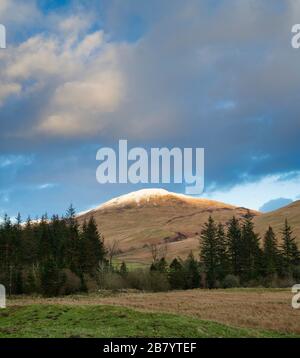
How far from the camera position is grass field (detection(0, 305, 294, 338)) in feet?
85.4


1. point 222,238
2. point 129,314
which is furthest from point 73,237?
point 129,314

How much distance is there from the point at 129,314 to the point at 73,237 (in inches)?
2375

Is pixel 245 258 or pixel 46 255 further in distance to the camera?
pixel 245 258

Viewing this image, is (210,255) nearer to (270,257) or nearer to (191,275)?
(191,275)

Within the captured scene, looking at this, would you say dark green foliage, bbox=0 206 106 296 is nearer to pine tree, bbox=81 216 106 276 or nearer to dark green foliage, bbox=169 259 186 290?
pine tree, bbox=81 216 106 276

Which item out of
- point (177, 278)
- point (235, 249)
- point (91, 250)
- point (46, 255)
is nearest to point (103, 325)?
point (91, 250)

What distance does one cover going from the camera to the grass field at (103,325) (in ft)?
85.4

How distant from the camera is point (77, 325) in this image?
31453 millimetres

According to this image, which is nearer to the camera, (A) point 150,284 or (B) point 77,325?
(B) point 77,325

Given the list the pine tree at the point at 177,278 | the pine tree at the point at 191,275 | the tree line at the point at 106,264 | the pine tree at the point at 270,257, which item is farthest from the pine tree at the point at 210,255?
the pine tree at the point at 270,257

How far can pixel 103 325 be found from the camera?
100.0ft

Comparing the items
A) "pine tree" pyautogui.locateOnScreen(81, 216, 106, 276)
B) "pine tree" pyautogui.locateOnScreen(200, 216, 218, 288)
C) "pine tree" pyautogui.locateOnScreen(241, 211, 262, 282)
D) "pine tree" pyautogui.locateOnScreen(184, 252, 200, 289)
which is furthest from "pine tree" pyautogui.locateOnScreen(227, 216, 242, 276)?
"pine tree" pyautogui.locateOnScreen(81, 216, 106, 276)

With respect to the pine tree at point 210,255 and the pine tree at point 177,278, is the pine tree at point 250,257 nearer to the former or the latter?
the pine tree at point 210,255
